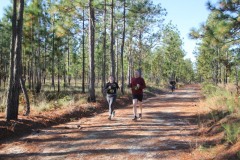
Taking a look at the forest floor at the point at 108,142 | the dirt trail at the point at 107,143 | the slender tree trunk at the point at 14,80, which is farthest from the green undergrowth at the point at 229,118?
the slender tree trunk at the point at 14,80

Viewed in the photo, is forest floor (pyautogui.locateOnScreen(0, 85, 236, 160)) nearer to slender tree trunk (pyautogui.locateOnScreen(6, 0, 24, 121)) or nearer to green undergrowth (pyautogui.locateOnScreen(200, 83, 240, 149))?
green undergrowth (pyautogui.locateOnScreen(200, 83, 240, 149))

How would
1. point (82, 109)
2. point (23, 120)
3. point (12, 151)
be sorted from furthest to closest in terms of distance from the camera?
point (82, 109), point (23, 120), point (12, 151)

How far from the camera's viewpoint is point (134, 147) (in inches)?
301

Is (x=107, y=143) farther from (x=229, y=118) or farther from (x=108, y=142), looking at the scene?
(x=229, y=118)

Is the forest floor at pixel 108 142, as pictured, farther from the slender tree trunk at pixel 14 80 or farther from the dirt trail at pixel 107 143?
the slender tree trunk at pixel 14 80

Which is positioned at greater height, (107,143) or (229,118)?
(229,118)

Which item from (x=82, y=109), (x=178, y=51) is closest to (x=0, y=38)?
(x=178, y=51)

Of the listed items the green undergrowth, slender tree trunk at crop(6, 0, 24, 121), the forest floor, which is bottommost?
the forest floor

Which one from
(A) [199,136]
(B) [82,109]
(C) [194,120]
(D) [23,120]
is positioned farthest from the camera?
(B) [82,109]

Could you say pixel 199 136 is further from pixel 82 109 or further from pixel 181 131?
pixel 82 109

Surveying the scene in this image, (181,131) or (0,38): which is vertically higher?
(0,38)

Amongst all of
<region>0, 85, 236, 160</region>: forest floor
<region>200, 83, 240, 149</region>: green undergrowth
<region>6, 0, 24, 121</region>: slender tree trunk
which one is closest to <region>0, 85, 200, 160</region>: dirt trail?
<region>0, 85, 236, 160</region>: forest floor

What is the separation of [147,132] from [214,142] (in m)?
2.34

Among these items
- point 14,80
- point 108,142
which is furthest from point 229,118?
point 14,80
